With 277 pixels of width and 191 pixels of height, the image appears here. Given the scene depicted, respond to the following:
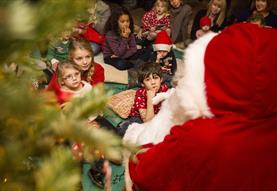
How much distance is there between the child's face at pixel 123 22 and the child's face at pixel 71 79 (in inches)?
40.8

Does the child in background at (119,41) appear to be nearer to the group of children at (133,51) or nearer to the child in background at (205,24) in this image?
the group of children at (133,51)

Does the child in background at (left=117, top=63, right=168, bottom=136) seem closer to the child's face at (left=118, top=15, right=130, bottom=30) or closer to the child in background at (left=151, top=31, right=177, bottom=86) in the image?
the child in background at (left=151, top=31, right=177, bottom=86)

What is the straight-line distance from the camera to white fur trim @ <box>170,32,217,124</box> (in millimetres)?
1099

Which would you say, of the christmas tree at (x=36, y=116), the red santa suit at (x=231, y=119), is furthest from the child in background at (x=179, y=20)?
the christmas tree at (x=36, y=116)

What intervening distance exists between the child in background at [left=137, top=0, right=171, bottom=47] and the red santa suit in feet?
6.32

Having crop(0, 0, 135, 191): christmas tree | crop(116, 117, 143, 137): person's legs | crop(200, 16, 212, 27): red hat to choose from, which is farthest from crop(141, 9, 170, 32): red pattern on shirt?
crop(0, 0, 135, 191): christmas tree

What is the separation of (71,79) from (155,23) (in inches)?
53.1

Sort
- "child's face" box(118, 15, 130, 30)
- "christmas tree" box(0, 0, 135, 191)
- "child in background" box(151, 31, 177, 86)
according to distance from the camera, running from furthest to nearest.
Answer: "child's face" box(118, 15, 130, 30), "child in background" box(151, 31, 177, 86), "christmas tree" box(0, 0, 135, 191)

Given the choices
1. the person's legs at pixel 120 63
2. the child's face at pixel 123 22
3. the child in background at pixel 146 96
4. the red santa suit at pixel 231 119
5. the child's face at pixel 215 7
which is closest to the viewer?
the red santa suit at pixel 231 119

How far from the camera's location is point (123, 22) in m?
2.90

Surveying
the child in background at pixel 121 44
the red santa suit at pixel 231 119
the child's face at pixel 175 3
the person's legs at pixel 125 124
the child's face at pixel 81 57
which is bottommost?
the person's legs at pixel 125 124

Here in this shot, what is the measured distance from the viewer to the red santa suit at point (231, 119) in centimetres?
105

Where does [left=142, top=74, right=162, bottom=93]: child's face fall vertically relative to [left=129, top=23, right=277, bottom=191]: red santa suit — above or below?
below

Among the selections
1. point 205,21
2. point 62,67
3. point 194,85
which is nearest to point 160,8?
point 205,21
